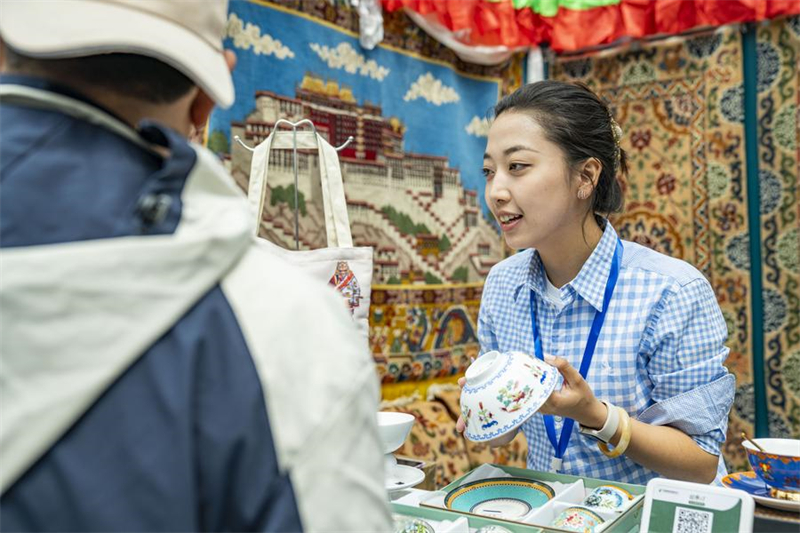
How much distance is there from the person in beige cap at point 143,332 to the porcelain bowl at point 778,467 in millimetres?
944

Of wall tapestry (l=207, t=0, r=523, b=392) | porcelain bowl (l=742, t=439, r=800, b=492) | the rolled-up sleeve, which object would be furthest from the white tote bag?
porcelain bowl (l=742, t=439, r=800, b=492)

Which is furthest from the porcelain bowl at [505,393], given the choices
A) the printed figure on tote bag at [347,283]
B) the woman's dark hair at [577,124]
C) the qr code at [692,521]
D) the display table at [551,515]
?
the printed figure on tote bag at [347,283]

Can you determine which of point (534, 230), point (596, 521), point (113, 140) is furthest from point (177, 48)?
point (534, 230)

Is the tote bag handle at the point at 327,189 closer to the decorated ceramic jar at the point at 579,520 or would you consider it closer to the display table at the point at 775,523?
the decorated ceramic jar at the point at 579,520

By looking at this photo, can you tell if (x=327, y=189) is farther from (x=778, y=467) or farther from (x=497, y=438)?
(x=778, y=467)

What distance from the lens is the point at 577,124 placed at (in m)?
1.88

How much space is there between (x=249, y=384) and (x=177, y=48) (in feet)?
0.99

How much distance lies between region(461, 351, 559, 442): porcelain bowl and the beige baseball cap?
0.85 metres

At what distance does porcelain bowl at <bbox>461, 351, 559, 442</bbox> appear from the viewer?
1280 millimetres

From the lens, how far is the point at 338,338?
585 millimetres

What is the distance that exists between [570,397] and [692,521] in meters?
0.37

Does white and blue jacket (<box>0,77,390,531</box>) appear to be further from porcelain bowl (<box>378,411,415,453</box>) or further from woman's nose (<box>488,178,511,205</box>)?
woman's nose (<box>488,178,511,205</box>)

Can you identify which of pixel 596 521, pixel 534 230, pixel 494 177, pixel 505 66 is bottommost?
pixel 596 521

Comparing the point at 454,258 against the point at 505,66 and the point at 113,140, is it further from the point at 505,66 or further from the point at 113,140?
the point at 113,140
